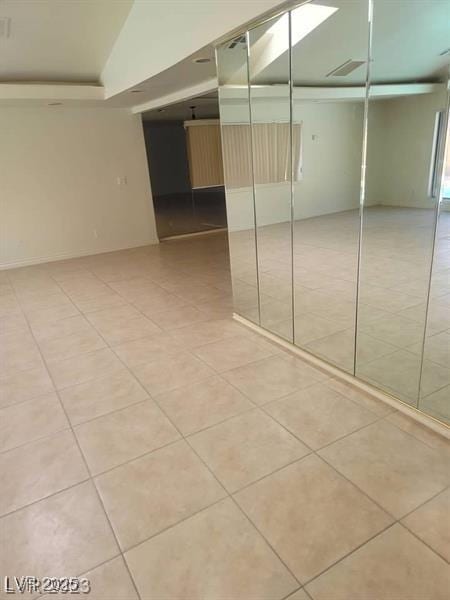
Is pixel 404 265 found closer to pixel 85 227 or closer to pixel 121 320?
pixel 121 320

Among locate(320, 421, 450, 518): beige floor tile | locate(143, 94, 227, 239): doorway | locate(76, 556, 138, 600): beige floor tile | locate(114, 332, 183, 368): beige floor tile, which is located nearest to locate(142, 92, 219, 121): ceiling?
locate(143, 94, 227, 239): doorway

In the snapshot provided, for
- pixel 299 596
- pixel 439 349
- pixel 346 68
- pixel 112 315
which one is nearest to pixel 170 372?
pixel 112 315

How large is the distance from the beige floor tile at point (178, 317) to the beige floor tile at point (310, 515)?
2.08 meters

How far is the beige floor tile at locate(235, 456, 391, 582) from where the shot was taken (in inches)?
60.6

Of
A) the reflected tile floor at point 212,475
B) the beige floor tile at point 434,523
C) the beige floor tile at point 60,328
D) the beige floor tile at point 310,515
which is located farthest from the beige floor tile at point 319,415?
the beige floor tile at point 60,328

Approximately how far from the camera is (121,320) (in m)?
4.02

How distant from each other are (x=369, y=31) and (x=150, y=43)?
2464 mm

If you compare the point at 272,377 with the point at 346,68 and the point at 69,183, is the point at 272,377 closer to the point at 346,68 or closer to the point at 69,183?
the point at 346,68

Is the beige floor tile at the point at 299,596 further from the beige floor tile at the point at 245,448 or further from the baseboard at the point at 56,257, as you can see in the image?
the baseboard at the point at 56,257

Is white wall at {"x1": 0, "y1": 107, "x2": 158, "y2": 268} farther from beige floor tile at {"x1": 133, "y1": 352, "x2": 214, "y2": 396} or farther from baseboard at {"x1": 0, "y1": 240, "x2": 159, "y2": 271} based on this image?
beige floor tile at {"x1": 133, "y1": 352, "x2": 214, "y2": 396}

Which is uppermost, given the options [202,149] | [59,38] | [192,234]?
[59,38]

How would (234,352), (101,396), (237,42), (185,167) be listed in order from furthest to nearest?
(185,167), (234,352), (237,42), (101,396)

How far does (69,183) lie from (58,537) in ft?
20.1

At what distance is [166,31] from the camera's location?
344 cm
